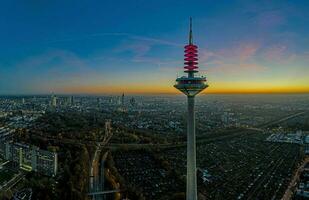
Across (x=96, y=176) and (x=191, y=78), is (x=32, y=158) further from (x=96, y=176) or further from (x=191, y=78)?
(x=191, y=78)

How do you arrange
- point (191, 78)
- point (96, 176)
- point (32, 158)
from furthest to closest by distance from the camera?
point (32, 158), point (96, 176), point (191, 78)

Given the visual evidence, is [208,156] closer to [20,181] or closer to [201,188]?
[201,188]

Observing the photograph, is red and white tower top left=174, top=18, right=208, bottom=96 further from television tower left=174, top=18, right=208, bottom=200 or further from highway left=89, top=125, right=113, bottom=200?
highway left=89, top=125, right=113, bottom=200

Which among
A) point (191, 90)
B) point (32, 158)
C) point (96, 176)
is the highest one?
point (191, 90)

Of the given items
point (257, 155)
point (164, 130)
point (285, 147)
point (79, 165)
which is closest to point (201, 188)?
point (79, 165)

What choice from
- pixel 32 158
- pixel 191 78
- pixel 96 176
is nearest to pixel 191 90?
pixel 191 78

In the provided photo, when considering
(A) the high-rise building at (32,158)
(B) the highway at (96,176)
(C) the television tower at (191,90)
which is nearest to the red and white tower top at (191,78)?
(C) the television tower at (191,90)

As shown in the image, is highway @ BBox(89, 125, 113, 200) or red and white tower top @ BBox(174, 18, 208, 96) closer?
red and white tower top @ BBox(174, 18, 208, 96)

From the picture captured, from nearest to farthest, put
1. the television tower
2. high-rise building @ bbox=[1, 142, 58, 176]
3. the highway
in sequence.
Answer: the television tower < the highway < high-rise building @ bbox=[1, 142, 58, 176]

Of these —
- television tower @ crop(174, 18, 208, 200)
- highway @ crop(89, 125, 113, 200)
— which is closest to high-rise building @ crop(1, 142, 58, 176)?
highway @ crop(89, 125, 113, 200)
